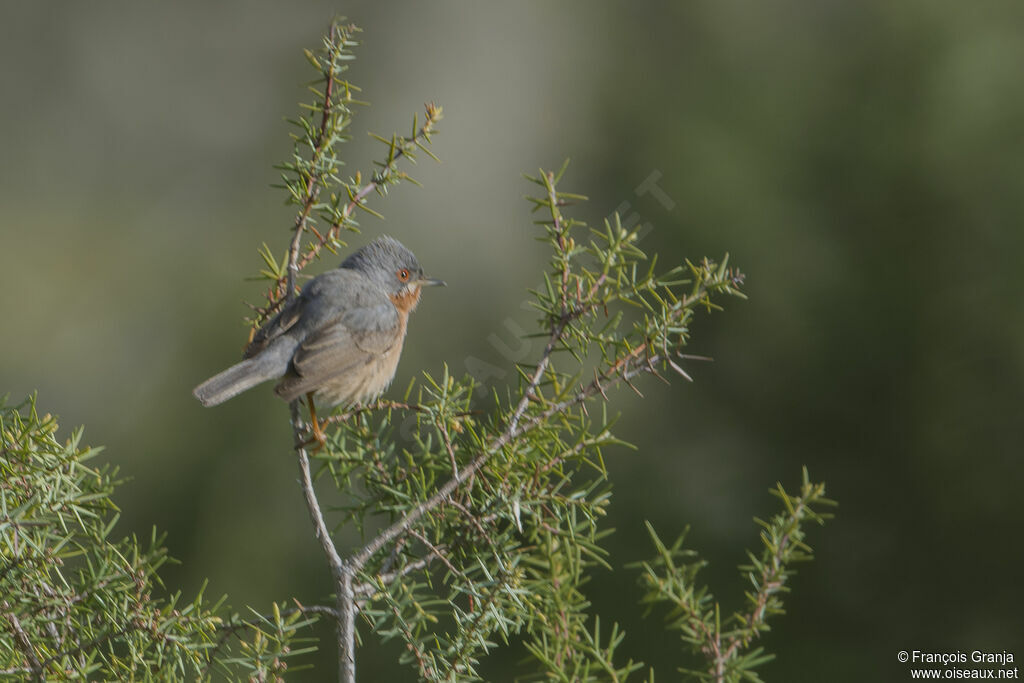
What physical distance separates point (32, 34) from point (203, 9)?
1300 millimetres

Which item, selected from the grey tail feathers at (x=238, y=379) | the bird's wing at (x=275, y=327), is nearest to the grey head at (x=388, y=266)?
the bird's wing at (x=275, y=327)

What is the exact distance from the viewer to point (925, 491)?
2.68 metres

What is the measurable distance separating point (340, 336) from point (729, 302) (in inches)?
52.0

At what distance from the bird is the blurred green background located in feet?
1.23

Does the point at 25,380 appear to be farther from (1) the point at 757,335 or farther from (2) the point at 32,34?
(1) the point at 757,335

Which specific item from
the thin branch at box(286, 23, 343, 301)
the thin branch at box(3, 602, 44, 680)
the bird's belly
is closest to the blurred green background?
the bird's belly

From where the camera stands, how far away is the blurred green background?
2693mm

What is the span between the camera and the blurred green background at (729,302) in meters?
2.69

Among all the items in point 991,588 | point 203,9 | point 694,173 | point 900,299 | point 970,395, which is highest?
point 203,9

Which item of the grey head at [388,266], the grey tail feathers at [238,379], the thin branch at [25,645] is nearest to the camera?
the thin branch at [25,645]

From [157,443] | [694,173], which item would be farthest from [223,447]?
[694,173]

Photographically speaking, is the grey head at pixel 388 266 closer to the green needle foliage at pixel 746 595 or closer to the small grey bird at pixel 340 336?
the small grey bird at pixel 340 336

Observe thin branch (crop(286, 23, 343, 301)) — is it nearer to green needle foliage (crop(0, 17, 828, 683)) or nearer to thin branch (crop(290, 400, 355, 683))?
green needle foliage (crop(0, 17, 828, 683))

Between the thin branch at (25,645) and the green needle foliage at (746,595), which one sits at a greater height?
the thin branch at (25,645)
